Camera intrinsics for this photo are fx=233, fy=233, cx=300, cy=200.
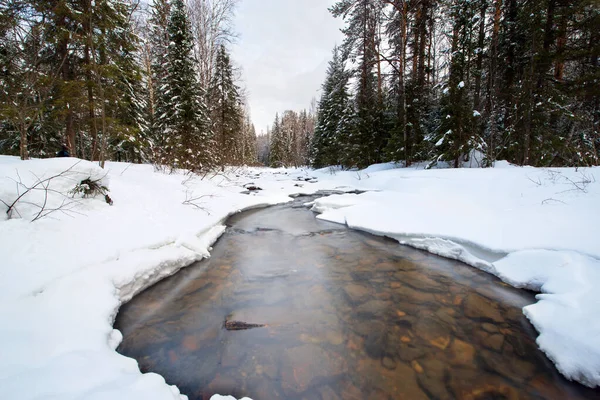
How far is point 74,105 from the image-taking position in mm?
8070

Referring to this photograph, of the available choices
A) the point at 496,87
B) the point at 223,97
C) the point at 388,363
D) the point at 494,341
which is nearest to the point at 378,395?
the point at 388,363

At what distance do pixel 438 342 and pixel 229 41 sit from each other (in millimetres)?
18503

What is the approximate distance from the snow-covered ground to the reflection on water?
0.29 metres

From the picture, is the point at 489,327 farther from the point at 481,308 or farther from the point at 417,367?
the point at 417,367

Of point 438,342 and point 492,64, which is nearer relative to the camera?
point 438,342

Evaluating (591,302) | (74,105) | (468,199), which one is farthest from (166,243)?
(74,105)

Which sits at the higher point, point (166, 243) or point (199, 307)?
point (166, 243)

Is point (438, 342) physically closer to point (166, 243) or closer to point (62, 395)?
point (62, 395)

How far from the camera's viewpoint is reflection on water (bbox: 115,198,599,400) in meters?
2.15

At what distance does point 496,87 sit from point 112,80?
19349mm

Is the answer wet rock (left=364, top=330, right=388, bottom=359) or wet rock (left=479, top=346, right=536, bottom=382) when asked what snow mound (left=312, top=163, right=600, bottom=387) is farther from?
wet rock (left=364, top=330, right=388, bottom=359)

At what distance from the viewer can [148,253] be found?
12.6 ft

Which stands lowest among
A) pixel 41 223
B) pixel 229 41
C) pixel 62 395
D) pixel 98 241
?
pixel 62 395

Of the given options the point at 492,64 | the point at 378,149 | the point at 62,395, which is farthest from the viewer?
the point at 378,149
